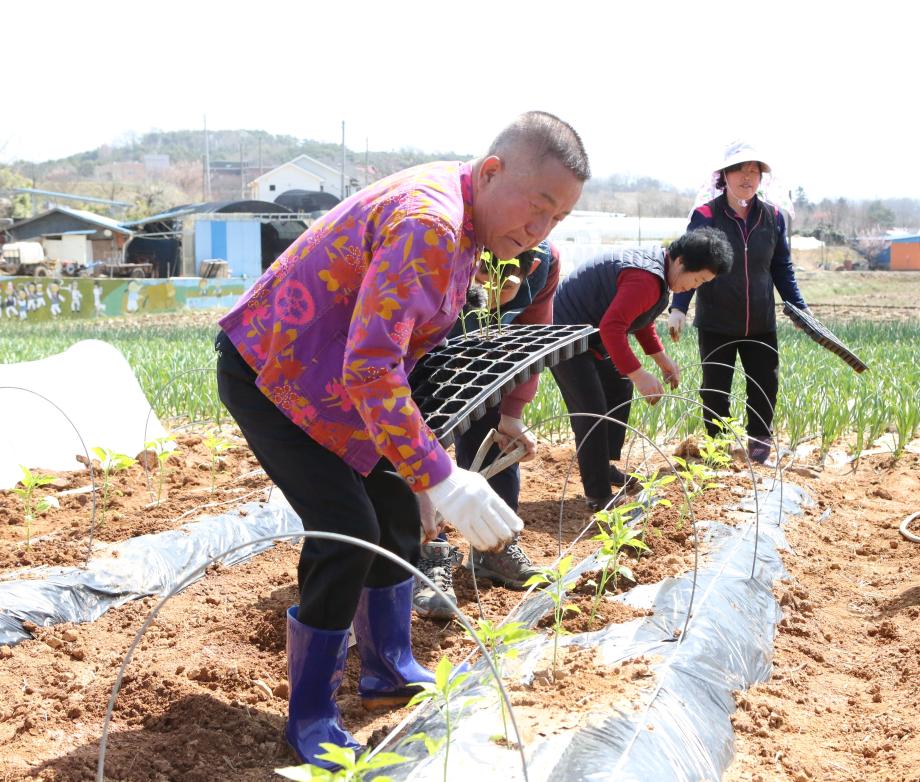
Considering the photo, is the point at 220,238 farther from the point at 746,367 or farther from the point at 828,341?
the point at 828,341

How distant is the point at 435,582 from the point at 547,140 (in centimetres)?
159

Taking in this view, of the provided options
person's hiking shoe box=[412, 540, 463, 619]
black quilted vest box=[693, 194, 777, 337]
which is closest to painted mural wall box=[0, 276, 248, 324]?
black quilted vest box=[693, 194, 777, 337]

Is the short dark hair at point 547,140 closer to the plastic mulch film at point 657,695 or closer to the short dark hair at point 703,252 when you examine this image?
the plastic mulch film at point 657,695

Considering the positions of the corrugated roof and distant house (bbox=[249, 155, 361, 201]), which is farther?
distant house (bbox=[249, 155, 361, 201])

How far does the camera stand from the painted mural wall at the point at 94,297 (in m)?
19.4

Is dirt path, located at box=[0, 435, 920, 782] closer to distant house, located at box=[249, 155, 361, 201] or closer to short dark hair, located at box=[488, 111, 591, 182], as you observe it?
short dark hair, located at box=[488, 111, 591, 182]

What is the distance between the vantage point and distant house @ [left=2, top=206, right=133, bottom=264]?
95.5 ft

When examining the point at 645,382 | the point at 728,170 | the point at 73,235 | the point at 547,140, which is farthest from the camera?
the point at 73,235

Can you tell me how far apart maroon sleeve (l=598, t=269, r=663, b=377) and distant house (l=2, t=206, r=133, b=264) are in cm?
2788

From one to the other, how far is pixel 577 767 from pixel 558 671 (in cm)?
41

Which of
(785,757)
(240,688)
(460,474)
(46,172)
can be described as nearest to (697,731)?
(785,757)

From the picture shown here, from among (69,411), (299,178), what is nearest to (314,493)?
(69,411)

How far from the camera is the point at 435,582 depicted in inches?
111

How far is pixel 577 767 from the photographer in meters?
1.60
